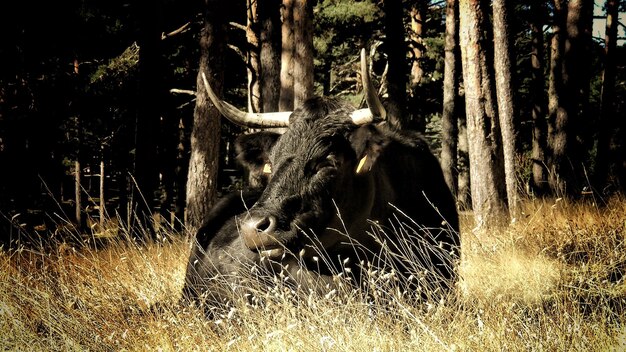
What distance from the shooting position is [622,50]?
2162cm

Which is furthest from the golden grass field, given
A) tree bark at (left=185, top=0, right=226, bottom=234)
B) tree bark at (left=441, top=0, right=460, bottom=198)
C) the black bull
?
tree bark at (left=441, top=0, right=460, bottom=198)

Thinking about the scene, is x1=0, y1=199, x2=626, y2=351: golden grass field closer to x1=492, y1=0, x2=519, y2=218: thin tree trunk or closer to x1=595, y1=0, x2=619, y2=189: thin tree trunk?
x1=492, y1=0, x2=519, y2=218: thin tree trunk

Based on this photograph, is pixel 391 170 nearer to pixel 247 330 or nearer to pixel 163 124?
pixel 247 330

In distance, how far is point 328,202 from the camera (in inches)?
172

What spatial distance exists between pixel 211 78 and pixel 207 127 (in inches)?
31.9

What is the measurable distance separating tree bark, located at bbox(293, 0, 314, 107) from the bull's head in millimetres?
2996

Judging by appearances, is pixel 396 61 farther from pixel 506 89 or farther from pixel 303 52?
pixel 303 52

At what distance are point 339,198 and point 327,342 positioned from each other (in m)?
1.47

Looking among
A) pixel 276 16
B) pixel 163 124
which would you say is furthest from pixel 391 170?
pixel 163 124

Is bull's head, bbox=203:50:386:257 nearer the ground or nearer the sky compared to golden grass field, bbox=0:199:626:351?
nearer the sky

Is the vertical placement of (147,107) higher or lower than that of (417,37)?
lower

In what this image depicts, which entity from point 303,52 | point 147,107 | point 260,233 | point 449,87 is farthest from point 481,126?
point 449,87

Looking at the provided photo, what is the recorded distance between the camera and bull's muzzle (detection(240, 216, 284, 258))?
3803mm

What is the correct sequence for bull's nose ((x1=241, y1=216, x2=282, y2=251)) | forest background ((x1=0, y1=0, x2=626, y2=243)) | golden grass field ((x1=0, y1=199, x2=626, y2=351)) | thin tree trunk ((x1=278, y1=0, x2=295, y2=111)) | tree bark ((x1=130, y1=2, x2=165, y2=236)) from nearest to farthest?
1. golden grass field ((x1=0, y1=199, x2=626, y2=351))
2. bull's nose ((x1=241, y1=216, x2=282, y2=251))
3. thin tree trunk ((x1=278, y1=0, x2=295, y2=111))
4. forest background ((x1=0, y1=0, x2=626, y2=243))
5. tree bark ((x1=130, y1=2, x2=165, y2=236))
